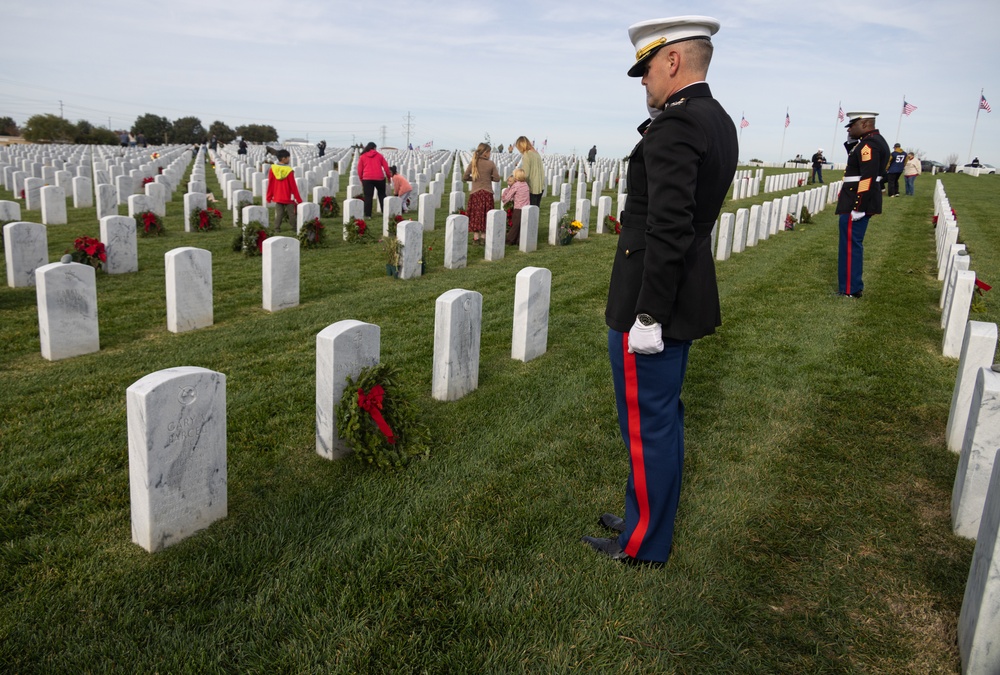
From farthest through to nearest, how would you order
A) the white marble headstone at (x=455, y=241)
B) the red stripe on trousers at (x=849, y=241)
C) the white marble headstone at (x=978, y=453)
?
the white marble headstone at (x=455, y=241), the red stripe on trousers at (x=849, y=241), the white marble headstone at (x=978, y=453)

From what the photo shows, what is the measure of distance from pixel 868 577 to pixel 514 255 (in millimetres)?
9898

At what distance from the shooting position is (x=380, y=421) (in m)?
4.12

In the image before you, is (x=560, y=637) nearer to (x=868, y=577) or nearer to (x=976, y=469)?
(x=868, y=577)

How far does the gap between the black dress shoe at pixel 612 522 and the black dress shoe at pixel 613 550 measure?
0.13 metres

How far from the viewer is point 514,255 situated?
501 inches

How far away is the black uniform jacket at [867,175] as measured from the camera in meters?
8.39

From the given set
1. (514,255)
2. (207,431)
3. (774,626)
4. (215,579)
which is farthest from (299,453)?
(514,255)

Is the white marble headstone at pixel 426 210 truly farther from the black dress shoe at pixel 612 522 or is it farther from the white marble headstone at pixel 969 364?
the black dress shoe at pixel 612 522

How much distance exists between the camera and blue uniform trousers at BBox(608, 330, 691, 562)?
9.95 feet

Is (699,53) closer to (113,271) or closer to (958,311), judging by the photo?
(958,311)

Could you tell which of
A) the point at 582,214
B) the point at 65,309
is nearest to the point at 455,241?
the point at 582,214

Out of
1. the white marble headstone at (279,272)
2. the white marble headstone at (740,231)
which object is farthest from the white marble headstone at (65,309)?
the white marble headstone at (740,231)

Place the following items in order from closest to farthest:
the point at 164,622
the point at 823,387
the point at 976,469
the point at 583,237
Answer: the point at 164,622 < the point at 976,469 < the point at 823,387 < the point at 583,237

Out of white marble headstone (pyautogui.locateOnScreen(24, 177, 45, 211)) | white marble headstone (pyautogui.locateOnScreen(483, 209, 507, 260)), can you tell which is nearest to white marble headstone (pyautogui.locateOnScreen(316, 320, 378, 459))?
white marble headstone (pyautogui.locateOnScreen(483, 209, 507, 260))
